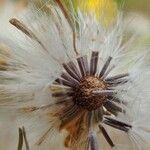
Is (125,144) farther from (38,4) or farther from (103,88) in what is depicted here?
(38,4)

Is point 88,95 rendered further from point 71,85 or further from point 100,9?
point 100,9

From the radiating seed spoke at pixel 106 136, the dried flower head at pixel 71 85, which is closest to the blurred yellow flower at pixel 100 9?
the dried flower head at pixel 71 85

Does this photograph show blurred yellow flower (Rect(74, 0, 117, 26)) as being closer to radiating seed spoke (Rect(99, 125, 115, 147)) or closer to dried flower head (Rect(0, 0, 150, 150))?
dried flower head (Rect(0, 0, 150, 150))

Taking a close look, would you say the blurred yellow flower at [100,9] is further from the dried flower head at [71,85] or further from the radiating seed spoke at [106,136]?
the radiating seed spoke at [106,136]

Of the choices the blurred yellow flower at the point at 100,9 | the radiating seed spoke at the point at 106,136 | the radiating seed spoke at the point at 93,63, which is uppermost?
the blurred yellow flower at the point at 100,9

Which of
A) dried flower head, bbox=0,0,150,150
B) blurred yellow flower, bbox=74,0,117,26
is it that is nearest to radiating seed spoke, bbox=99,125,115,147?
dried flower head, bbox=0,0,150,150

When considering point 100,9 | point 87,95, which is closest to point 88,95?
point 87,95
